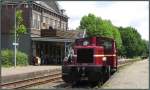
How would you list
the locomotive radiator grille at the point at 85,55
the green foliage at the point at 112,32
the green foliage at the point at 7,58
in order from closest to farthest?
the locomotive radiator grille at the point at 85,55 < the green foliage at the point at 7,58 < the green foliage at the point at 112,32

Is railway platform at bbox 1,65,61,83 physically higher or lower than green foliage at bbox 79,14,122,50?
lower

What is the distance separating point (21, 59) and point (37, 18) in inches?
478

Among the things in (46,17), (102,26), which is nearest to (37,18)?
(46,17)

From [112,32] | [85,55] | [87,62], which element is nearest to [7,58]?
[85,55]

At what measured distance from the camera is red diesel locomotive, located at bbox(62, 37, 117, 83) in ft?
71.9

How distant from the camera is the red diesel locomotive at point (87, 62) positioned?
71.9ft

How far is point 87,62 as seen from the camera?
2244 centimetres

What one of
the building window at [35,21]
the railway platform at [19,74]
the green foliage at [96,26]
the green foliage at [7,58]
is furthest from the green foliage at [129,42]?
the railway platform at [19,74]

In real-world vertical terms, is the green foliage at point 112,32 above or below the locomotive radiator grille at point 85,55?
above

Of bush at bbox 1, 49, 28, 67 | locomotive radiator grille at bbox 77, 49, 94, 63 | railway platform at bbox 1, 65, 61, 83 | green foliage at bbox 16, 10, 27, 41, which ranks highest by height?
green foliage at bbox 16, 10, 27, 41

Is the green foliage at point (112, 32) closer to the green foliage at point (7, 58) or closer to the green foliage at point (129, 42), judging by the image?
the green foliage at point (129, 42)

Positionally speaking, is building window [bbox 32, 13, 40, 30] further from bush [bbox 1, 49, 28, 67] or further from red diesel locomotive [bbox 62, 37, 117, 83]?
red diesel locomotive [bbox 62, 37, 117, 83]

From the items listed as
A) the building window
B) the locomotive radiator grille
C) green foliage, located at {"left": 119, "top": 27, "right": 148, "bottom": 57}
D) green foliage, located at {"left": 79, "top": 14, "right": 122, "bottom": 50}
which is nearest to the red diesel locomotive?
the locomotive radiator grille

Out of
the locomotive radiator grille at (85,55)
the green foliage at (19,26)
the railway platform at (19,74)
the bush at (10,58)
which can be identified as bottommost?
the railway platform at (19,74)
